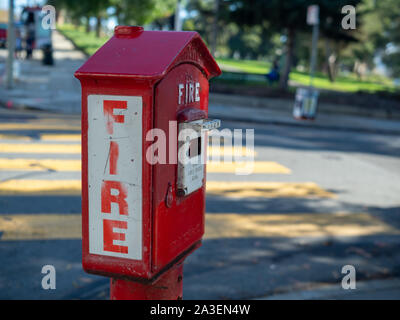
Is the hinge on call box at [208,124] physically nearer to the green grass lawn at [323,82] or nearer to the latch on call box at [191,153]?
the latch on call box at [191,153]

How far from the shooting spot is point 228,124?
15.2 metres

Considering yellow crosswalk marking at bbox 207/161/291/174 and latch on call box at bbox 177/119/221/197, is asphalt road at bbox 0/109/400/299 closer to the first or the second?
yellow crosswalk marking at bbox 207/161/291/174

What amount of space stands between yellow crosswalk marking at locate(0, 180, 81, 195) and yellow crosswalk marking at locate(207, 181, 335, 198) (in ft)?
6.96

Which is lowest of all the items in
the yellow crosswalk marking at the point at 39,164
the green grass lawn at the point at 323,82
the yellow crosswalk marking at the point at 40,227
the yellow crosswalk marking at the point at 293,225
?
the green grass lawn at the point at 323,82

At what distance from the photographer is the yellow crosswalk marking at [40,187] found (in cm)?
727

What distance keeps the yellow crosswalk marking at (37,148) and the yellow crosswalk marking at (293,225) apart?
392 cm

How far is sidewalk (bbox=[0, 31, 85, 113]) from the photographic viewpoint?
15.5 meters

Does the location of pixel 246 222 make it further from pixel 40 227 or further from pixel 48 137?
pixel 48 137

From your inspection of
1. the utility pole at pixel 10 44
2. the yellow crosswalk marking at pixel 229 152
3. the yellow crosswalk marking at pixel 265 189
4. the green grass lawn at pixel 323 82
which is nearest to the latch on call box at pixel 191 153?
the yellow crosswalk marking at pixel 265 189

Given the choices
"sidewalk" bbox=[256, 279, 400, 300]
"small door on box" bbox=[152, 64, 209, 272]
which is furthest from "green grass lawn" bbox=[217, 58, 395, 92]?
"small door on box" bbox=[152, 64, 209, 272]

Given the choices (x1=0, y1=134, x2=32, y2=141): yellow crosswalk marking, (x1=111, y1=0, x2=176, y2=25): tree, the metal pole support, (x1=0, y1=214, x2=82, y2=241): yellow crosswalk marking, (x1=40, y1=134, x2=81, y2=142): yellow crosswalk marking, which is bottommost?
(x1=0, y1=214, x2=82, y2=241): yellow crosswalk marking

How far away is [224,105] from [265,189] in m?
11.3
